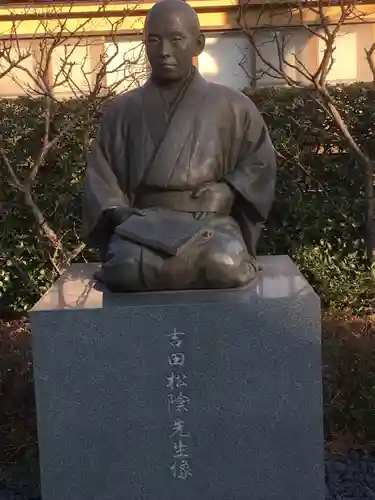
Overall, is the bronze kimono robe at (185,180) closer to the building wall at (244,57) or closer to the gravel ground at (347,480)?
the gravel ground at (347,480)

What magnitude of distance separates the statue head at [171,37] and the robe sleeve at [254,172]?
375 millimetres

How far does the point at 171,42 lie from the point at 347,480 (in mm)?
2322

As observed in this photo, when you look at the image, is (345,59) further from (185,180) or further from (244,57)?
(185,180)

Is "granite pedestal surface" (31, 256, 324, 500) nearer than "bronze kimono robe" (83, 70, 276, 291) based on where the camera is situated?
Yes

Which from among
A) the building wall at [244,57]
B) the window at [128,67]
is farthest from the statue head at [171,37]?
the building wall at [244,57]

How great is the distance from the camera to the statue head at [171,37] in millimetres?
2818

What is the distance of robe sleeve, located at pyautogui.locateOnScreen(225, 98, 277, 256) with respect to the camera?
3039 mm

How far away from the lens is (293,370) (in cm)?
268

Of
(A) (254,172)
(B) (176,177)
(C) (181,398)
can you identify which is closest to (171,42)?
(B) (176,177)

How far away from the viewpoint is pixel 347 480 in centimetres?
364

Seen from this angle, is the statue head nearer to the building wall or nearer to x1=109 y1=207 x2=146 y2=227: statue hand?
x1=109 y1=207 x2=146 y2=227: statue hand

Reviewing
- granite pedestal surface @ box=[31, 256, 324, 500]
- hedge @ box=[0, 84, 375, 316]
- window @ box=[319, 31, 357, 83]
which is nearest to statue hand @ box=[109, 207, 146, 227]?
granite pedestal surface @ box=[31, 256, 324, 500]

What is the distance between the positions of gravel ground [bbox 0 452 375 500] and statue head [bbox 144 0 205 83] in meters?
2.14

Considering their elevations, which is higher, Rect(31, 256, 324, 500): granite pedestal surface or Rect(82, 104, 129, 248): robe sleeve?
Rect(82, 104, 129, 248): robe sleeve
